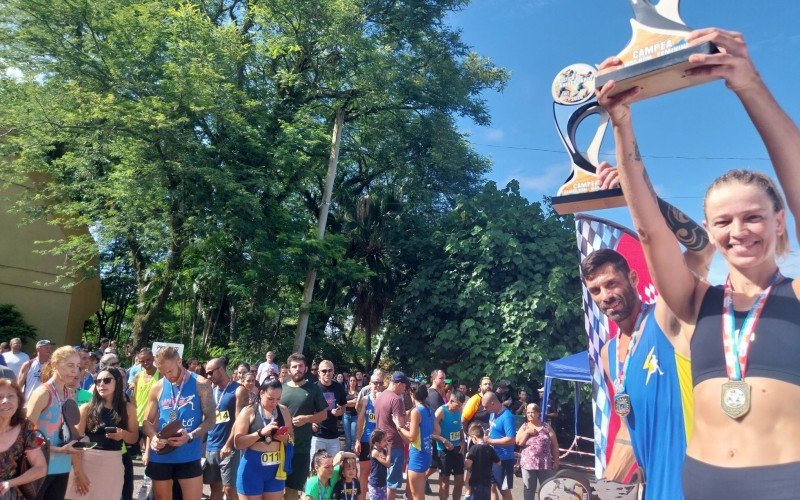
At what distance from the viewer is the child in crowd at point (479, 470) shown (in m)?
8.30

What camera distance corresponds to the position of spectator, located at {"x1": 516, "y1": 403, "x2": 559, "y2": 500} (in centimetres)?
830

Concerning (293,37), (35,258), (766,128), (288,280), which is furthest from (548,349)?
(35,258)

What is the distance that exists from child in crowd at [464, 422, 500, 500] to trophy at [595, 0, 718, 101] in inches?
272

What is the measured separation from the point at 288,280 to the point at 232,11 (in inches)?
399

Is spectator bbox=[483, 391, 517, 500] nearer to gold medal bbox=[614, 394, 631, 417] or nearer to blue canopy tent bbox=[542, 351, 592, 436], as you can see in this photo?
blue canopy tent bbox=[542, 351, 592, 436]

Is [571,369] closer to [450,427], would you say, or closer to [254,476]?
[450,427]

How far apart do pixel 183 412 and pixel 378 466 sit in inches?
116

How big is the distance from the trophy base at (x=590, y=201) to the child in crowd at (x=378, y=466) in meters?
5.39

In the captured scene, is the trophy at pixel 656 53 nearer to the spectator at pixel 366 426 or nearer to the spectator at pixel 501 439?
the spectator at pixel 501 439

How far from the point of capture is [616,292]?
303 cm

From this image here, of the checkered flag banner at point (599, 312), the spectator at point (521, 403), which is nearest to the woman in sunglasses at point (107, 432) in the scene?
the checkered flag banner at point (599, 312)

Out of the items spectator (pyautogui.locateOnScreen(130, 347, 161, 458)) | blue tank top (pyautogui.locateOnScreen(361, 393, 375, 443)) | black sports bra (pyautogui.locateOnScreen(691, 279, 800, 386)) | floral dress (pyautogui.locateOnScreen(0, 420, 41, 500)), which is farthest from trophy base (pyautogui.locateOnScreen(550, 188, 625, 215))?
blue tank top (pyautogui.locateOnScreen(361, 393, 375, 443))

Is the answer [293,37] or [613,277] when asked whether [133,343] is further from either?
[613,277]

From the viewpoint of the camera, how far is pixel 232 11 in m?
21.4
